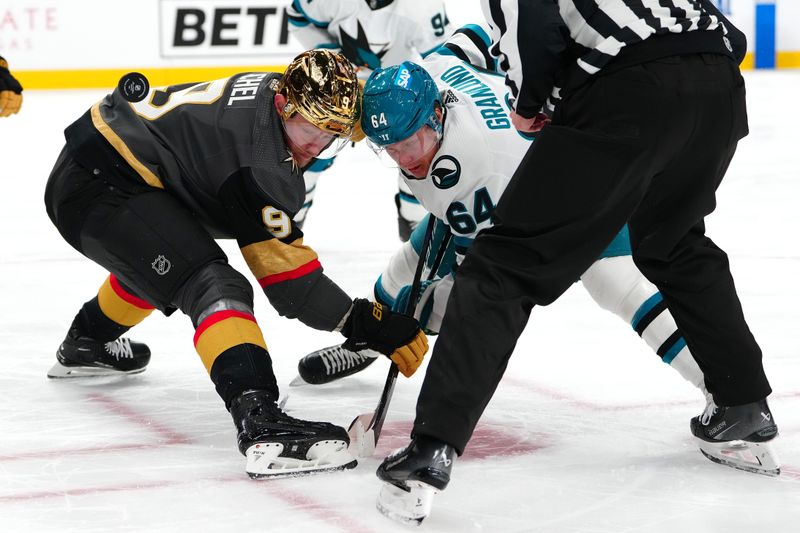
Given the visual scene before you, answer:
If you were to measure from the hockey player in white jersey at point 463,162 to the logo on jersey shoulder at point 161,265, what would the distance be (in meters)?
0.40

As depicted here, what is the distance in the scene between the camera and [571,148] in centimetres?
169

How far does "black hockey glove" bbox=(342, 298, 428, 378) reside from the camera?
2139 mm

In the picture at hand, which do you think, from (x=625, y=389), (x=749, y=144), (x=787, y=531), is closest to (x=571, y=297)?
(x=625, y=389)

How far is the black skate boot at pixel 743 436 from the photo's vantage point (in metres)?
1.98

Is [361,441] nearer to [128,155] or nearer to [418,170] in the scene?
[418,170]

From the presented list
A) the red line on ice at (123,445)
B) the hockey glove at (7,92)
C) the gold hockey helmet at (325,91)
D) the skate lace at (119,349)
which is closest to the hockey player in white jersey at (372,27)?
the hockey glove at (7,92)

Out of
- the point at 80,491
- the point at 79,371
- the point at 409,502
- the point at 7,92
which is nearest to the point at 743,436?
the point at 409,502

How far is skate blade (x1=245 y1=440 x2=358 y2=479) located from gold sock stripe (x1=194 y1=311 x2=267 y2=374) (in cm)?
18

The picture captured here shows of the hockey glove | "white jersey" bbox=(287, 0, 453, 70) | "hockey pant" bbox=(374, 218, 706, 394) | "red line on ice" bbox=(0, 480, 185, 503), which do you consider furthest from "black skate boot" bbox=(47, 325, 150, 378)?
"white jersey" bbox=(287, 0, 453, 70)

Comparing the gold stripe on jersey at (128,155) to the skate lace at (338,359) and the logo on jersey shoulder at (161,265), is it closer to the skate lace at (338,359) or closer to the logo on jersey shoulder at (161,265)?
the logo on jersey shoulder at (161,265)

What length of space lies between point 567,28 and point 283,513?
0.79 metres

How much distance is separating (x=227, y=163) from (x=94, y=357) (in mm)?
701

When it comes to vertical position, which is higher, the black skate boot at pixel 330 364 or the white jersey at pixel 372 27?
the black skate boot at pixel 330 364

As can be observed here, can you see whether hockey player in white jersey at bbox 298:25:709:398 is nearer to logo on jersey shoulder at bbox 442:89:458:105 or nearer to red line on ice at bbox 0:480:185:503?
logo on jersey shoulder at bbox 442:89:458:105
